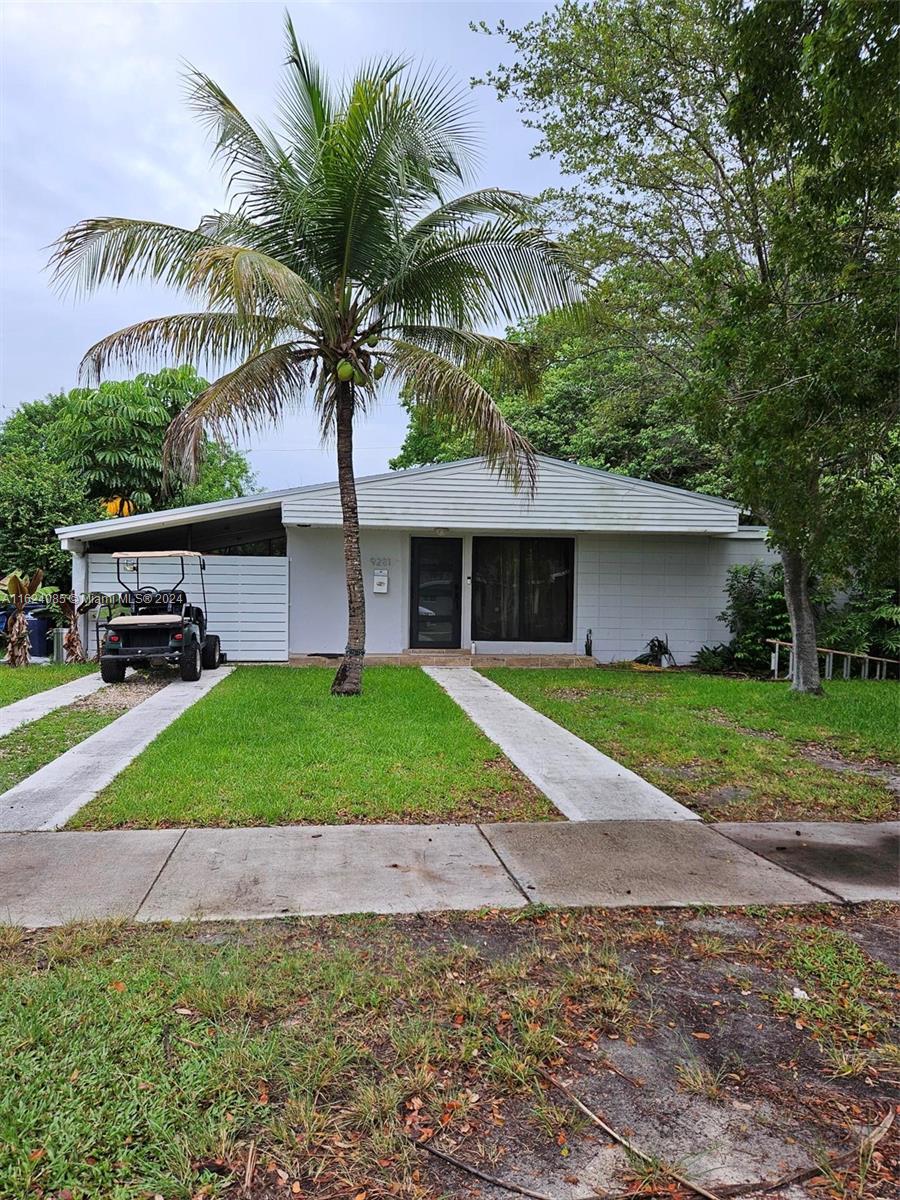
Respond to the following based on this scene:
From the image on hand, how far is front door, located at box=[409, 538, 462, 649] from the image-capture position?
14.0m

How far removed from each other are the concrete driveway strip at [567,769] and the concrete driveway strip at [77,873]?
2.77 metres

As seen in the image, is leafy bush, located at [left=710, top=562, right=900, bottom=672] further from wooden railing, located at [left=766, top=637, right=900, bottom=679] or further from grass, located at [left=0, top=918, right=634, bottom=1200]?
grass, located at [left=0, top=918, right=634, bottom=1200]

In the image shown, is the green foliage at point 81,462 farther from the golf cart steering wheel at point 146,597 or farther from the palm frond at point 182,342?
the palm frond at point 182,342

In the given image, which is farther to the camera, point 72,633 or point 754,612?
point 754,612

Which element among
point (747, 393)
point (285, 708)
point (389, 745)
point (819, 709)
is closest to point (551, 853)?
point (389, 745)

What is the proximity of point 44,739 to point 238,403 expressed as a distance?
435 cm

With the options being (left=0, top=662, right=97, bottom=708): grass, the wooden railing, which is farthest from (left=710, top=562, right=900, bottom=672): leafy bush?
(left=0, top=662, right=97, bottom=708): grass

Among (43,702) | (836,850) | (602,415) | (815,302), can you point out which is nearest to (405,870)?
(836,850)

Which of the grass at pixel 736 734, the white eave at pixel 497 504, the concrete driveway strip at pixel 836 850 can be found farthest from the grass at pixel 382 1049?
the white eave at pixel 497 504

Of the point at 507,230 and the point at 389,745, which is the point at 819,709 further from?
the point at 507,230

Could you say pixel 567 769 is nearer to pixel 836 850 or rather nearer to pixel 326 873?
pixel 836 850

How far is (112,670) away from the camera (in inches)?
418

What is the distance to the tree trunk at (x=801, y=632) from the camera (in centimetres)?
1033

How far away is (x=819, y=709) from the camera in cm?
923
